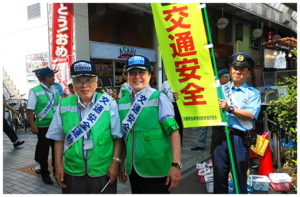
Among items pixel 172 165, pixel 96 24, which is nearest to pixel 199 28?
pixel 172 165

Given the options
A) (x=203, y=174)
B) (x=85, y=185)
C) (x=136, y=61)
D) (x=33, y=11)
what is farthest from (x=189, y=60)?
(x=33, y=11)

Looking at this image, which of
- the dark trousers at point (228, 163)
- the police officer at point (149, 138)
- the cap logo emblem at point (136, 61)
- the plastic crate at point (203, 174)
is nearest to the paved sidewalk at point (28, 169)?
the plastic crate at point (203, 174)

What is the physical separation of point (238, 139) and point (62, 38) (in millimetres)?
8732

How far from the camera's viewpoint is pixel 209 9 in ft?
55.0

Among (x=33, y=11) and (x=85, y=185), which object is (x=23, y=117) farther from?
(x=85, y=185)

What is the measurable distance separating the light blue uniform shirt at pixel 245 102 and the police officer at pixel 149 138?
41.9 inches

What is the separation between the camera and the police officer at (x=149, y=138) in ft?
8.06

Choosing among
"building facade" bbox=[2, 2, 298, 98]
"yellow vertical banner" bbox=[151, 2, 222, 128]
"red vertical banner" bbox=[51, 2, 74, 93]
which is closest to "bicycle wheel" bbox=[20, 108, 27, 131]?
"building facade" bbox=[2, 2, 298, 98]

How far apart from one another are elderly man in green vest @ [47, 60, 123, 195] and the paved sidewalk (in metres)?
1.89

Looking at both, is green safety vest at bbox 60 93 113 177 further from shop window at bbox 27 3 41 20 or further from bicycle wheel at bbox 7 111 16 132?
shop window at bbox 27 3 41 20

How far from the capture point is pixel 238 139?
10.5 ft

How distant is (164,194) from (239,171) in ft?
3.79

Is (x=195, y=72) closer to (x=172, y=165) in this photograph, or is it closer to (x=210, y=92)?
(x=210, y=92)

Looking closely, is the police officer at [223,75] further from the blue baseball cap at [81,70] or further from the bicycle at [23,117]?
the bicycle at [23,117]
